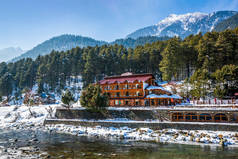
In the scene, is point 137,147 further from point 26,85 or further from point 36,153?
point 26,85

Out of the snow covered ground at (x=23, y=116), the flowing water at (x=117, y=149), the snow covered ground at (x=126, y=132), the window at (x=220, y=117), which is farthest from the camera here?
the snow covered ground at (x=23, y=116)

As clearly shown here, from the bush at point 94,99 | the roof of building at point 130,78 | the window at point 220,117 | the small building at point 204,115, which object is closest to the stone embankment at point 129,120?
the small building at point 204,115

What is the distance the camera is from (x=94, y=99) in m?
42.7

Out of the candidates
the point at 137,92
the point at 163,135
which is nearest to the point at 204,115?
the point at 163,135

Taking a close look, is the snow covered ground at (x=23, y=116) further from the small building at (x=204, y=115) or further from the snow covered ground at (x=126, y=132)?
the small building at (x=204, y=115)

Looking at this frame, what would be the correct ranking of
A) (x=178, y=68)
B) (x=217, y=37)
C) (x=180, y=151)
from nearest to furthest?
(x=180, y=151) → (x=217, y=37) → (x=178, y=68)

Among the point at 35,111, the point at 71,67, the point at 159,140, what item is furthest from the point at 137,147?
the point at 71,67

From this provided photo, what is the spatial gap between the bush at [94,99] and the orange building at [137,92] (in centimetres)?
790

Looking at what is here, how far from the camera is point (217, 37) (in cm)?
6369

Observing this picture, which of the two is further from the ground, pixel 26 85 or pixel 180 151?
pixel 26 85

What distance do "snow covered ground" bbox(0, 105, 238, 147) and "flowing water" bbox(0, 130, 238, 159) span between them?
257 cm

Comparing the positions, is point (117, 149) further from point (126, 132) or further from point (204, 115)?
point (204, 115)

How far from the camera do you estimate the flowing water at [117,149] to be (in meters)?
23.6

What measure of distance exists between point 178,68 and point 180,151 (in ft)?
153
